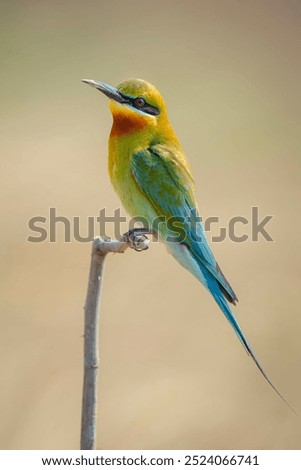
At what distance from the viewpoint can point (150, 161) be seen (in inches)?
78.2

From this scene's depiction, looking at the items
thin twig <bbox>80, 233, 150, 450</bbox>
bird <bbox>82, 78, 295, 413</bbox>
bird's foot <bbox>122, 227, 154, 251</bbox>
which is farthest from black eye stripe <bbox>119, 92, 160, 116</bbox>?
thin twig <bbox>80, 233, 150, 450</bbox>

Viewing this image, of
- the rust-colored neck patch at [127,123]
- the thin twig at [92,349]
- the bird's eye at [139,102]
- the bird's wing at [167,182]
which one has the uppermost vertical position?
the bird's eye at [139,102]

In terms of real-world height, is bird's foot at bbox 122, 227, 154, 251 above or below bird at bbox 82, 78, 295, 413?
below

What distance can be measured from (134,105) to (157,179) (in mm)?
207

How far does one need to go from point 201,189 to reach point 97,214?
0.57 metres

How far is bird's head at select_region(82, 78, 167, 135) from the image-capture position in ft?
6.04

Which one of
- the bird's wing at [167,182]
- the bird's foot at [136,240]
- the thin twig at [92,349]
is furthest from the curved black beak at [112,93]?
the thin twig at [92,349]

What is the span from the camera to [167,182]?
1.98 metres

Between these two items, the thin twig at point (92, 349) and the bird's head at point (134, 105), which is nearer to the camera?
the thin twig at point (92, 349)

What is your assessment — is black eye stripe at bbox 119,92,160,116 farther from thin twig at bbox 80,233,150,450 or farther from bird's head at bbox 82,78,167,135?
thin twig at bbox 80,233,150,450

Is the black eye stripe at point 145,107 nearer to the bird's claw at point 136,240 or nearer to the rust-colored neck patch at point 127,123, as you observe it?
the rust-colored neck patch at point 127,123

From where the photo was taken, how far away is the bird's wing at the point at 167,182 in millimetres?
1955

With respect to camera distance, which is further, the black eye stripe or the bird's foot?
the black eye stripe

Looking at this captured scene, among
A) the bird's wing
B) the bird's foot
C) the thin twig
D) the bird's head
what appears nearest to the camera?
the thin twig
